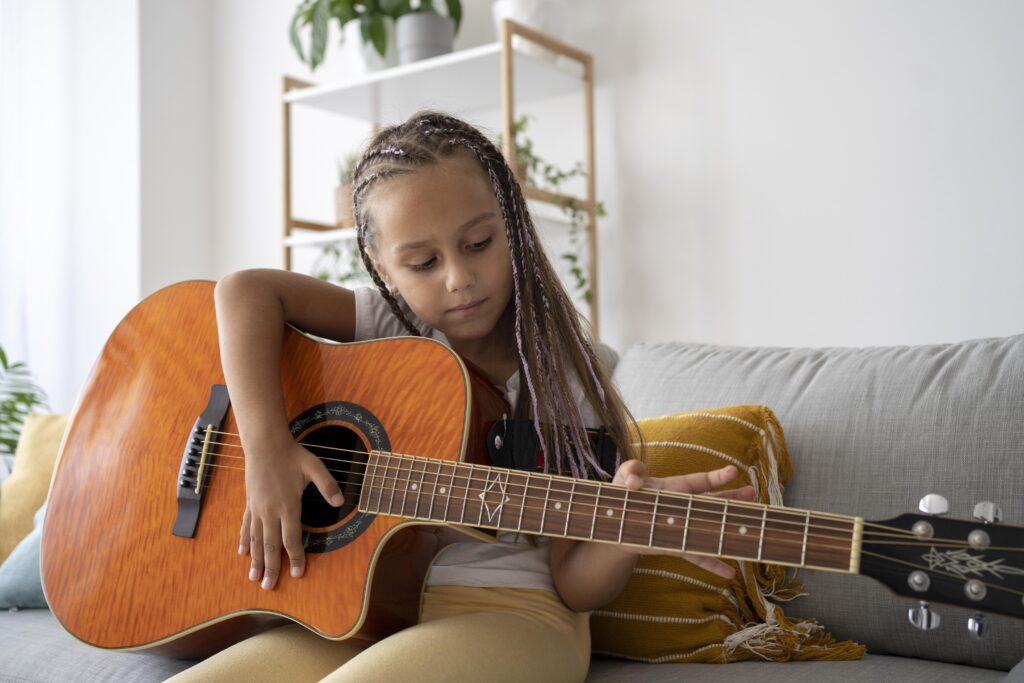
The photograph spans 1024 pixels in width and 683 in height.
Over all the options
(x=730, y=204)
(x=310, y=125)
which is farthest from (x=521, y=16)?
(x=310, y=125)

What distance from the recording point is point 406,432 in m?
1.10

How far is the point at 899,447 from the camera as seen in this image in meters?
1.31

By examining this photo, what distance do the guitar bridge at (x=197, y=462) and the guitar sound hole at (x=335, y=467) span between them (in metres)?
0.13

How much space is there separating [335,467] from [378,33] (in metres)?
1.70

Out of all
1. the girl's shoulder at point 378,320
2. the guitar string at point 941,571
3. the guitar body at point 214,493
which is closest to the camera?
the guitar string at point 941,571

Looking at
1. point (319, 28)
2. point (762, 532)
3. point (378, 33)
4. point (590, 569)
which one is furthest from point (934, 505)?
point (319, 28)

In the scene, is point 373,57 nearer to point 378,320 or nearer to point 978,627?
point 378,320

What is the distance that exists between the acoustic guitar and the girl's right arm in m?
0.03

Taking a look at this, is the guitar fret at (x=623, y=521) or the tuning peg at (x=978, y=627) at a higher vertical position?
the guitar fret at (x=623, y=521)

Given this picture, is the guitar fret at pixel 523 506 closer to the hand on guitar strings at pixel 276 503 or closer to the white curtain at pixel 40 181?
the hand on guitar strings at pixel 276 503

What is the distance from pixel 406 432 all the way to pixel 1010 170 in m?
1.41

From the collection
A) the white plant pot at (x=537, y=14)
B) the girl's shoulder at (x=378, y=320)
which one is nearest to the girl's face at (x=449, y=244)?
the girl's shoulder at (x=378, y=320)

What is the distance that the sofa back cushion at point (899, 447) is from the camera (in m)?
1.22

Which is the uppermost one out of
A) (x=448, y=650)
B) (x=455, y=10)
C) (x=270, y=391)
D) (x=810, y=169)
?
(x=455, y=10)
